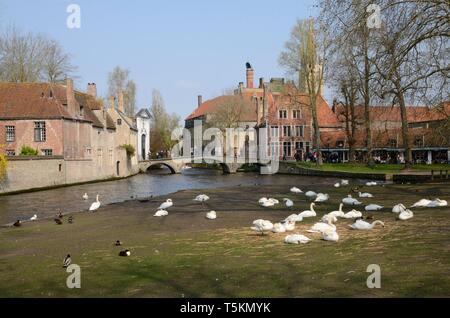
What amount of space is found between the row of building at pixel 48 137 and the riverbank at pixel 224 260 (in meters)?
27.3

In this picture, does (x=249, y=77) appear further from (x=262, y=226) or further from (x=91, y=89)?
(x=262, y=226)

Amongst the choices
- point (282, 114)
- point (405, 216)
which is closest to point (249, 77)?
point (282, 114)

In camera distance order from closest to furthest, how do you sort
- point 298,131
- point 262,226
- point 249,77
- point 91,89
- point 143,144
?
point 262,226
point 91,89
point 298,131
point 143,144
point 249,77

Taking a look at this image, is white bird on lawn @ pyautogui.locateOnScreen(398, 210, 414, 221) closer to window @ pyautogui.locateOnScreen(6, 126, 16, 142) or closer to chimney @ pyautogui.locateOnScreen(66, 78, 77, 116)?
chimney @ pyautogui.locateOnScreen(66, 78, 77, 116)

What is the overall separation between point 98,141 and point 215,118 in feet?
105

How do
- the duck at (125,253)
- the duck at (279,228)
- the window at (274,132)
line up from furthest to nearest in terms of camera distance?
the window at (274,132) < the duck at (279,228) < the duck at (125,253)

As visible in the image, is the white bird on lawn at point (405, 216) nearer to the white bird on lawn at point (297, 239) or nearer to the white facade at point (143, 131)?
the white bird on lawn at point (297, 239)

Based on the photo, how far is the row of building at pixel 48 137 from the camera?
156 ft

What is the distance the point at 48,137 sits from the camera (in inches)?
2108

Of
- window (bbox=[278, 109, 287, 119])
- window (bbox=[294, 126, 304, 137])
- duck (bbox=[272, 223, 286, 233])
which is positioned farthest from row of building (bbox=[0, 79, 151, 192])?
window (bbox=[294, 126, 304, 137])

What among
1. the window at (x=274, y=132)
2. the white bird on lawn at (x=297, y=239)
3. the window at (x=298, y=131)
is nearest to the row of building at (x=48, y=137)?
the window at (x=274, y=132)

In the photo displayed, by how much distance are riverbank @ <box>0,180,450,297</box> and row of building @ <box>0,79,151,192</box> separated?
27296 mm

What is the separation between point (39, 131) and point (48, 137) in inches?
50.4
